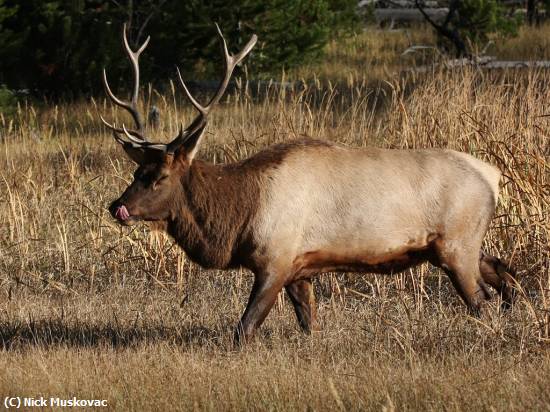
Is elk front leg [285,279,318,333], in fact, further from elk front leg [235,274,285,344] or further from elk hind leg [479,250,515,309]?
elk hind leg [479,250,515,309]

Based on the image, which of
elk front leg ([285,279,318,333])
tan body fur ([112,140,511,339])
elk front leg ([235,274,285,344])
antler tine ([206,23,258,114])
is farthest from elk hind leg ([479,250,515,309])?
antler tine ([206,23,258,114])

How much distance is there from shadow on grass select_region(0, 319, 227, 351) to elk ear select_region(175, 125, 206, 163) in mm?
1101

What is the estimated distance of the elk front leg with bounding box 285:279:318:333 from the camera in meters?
7.05

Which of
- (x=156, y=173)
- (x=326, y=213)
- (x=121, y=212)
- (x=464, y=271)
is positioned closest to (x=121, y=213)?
(x=121, y=212)

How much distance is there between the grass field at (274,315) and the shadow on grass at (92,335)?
0.02 meters

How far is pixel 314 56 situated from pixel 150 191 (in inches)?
594

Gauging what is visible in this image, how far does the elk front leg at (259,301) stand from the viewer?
6.48 m

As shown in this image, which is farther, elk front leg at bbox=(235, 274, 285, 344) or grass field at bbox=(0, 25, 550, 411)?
elk front leg at bbox=(235, 274, 285, 344)

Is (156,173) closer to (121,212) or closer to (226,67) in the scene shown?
(121,212)

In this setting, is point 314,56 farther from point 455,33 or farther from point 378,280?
point 378,280

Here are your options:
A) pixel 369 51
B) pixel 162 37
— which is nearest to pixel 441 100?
pixel 162 37

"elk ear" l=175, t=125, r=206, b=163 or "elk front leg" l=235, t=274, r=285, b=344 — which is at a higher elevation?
"elk ear" l=175, t=125, r=206, b=163

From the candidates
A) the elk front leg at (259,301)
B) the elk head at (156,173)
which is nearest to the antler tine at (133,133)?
the elk head at (156,173)

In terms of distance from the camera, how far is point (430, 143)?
9.21 metres
